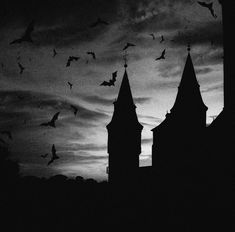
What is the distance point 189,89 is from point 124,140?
381 inches

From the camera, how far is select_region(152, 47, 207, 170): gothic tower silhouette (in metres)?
38.5

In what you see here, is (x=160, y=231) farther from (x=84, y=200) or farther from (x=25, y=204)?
(x=25, y=204)

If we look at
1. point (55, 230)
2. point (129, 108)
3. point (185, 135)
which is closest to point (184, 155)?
point (185, 135)

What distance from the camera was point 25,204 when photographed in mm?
28984

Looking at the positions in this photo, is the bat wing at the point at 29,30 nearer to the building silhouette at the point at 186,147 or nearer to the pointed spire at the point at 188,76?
the building silhouette at the point at 186,147

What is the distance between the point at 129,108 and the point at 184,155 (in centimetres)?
805

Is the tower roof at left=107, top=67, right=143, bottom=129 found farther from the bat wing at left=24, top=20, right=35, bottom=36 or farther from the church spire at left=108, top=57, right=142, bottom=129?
the bat wing at left=24, top=20, right=35, bottom=36

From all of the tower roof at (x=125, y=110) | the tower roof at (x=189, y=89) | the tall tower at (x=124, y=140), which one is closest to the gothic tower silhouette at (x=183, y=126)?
the tower roof at (x=189, y=89)

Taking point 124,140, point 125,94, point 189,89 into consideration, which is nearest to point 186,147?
point 189,89

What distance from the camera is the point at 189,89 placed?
38438 millimetres

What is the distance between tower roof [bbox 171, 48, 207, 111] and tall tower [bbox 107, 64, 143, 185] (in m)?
6.99

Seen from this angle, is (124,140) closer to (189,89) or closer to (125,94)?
(125,94)

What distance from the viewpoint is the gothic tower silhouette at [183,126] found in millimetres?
38531

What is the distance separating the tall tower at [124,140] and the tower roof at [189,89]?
6.99 m
